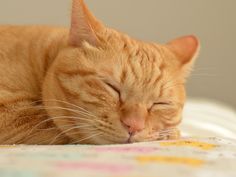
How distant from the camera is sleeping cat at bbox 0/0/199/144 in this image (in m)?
1.07

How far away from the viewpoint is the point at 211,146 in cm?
97

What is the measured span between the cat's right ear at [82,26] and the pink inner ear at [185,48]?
31 centimetres

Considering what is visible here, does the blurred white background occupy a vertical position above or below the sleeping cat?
below

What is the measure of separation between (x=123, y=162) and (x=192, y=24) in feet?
7.04

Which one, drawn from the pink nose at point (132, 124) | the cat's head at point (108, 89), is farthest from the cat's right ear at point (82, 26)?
the pink nose at point (132, 124)

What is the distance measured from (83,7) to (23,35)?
0.34 m

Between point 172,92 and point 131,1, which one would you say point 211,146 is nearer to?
point 172,92

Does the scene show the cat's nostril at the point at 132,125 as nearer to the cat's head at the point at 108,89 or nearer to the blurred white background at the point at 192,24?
the cat's head at the point at 108,89

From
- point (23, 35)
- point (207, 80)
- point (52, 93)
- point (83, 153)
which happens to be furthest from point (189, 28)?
point (83, 153)

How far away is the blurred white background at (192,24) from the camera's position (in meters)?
2.55

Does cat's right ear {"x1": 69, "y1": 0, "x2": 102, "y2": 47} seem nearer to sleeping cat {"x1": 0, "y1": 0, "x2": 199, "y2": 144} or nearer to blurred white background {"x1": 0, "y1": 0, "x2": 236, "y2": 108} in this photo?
sleeping cat {"x1": 0, "y1": 0, "x2": 199, "y2": 144}

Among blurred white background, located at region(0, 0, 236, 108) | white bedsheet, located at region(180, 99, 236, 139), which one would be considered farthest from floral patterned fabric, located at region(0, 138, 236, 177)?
blurred white background, located at region(0, 0, 236, 108)

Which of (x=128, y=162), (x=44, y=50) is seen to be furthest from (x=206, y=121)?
(x=128, y=162)

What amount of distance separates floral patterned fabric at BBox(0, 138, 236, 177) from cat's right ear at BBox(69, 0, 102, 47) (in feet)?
1.32
